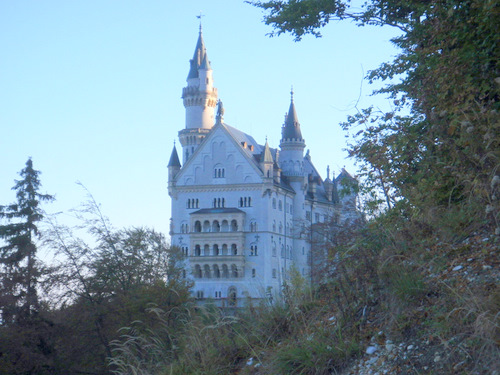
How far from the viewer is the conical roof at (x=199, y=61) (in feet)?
330

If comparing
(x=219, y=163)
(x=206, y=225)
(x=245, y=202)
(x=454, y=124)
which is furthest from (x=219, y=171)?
(x=454, y=124)

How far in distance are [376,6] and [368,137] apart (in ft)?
7.60

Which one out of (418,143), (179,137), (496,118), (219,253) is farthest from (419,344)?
(179,137)

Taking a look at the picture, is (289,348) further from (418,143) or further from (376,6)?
(376,6)

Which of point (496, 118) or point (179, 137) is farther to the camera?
point (179, 137)

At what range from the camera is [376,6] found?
12.5 metres

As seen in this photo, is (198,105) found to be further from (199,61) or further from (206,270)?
(206,270)

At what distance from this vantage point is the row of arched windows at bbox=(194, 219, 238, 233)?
88625mm

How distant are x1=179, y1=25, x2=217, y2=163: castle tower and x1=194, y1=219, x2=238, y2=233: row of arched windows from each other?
1198 cm

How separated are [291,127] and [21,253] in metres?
63.8

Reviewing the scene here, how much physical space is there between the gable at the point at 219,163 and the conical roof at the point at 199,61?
1248 centimetres

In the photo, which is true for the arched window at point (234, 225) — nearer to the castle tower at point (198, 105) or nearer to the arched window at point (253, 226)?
the arched window at point (253, 226)

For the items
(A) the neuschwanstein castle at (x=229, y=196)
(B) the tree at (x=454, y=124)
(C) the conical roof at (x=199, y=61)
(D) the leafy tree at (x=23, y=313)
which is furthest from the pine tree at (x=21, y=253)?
(C) the conical roof at (x=199, y=61)

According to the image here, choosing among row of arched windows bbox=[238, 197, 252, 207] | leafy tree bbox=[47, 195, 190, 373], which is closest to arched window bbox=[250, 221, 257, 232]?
row of arched windows bbox=[238, 197, 252, 207]
